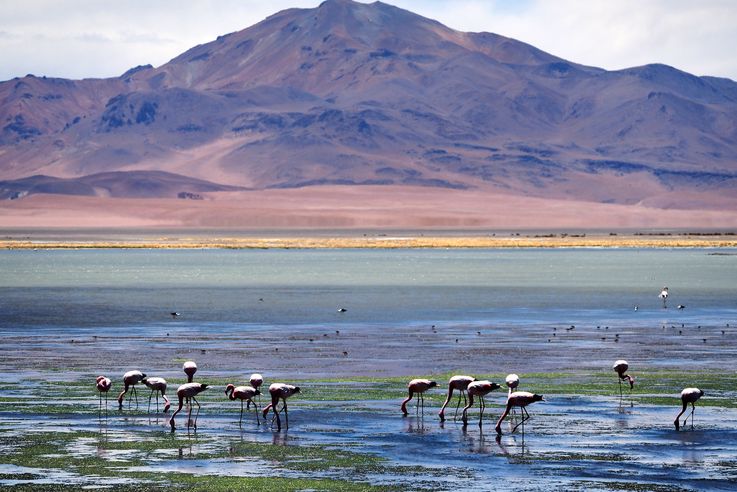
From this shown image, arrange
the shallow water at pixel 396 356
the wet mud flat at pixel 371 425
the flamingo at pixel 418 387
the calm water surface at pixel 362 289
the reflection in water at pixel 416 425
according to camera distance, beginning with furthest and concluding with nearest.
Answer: the calm water surface at pixel 362 289
the flamingo at pixel 418 387
the reflection in water at pixel 416 425
the shallow water at pixel 396 356
the wet mud flat at pixel 371 425

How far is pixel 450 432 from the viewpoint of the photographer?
1889 cm

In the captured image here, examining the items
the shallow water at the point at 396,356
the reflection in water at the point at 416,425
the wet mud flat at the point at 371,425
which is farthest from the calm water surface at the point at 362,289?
the reflection in water at the point at 416,425

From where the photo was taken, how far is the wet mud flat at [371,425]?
15898 millimetres

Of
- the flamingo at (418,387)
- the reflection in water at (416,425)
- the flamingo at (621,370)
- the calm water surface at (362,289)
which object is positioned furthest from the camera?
the calm water surface at (362,289)

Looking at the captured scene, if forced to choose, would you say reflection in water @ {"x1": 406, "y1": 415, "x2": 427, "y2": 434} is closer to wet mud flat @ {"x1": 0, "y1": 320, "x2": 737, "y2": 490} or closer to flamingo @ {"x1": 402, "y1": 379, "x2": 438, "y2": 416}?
wet mud flat @ {"x1": 0, "y1": 320, "x2": 737, "y2": 490}

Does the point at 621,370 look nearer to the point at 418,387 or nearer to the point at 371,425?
the point at 418,387

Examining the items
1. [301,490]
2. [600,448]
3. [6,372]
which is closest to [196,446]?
[301,490]

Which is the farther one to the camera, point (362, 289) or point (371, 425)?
point (362, 289)

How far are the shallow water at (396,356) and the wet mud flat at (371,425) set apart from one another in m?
0.06

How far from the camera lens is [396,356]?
29234 millimetres

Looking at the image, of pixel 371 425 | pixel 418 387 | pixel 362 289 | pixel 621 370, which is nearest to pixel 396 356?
pixel 621 370

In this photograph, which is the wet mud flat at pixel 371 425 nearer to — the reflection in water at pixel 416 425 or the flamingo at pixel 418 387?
the reflection in water at pixel 416 425

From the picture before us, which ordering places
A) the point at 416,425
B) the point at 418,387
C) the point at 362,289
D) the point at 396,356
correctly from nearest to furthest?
1. the point at 416,425
2. the point at 418,387
3. the point at 396,356
4. the point at 362,289

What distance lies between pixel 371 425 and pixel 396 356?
979cm
